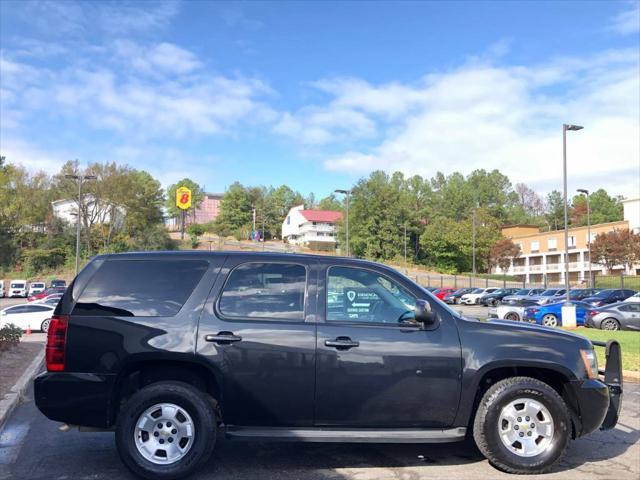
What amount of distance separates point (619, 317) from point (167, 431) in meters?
20.5

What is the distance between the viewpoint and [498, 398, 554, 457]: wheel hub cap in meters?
4.95

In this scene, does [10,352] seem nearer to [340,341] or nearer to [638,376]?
[340,341]

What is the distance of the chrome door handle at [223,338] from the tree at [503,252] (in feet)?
248

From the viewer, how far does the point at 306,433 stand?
484cm

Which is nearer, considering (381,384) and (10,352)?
(381,384)

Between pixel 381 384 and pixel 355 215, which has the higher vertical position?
pixel 355 215

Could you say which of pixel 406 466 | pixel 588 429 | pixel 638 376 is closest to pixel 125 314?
pixel 406 466

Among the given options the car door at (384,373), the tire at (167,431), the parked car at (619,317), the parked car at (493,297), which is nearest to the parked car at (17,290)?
the parked car at (493,297)

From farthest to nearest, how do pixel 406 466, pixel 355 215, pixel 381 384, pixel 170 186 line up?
pixel 170 186 < pixel 355 215 < pixel 406 466 < pixel 381 384

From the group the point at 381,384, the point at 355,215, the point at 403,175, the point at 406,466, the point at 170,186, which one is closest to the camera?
the point at 381,384

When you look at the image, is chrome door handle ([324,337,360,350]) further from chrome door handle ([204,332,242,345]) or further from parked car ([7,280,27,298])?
parked car ([7,280,27,298])

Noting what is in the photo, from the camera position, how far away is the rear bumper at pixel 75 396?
4793 millimetres

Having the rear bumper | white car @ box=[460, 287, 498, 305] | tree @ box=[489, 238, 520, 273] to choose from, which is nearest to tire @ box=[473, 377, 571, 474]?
the rear bumper

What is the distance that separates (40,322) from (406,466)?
20262 mm
